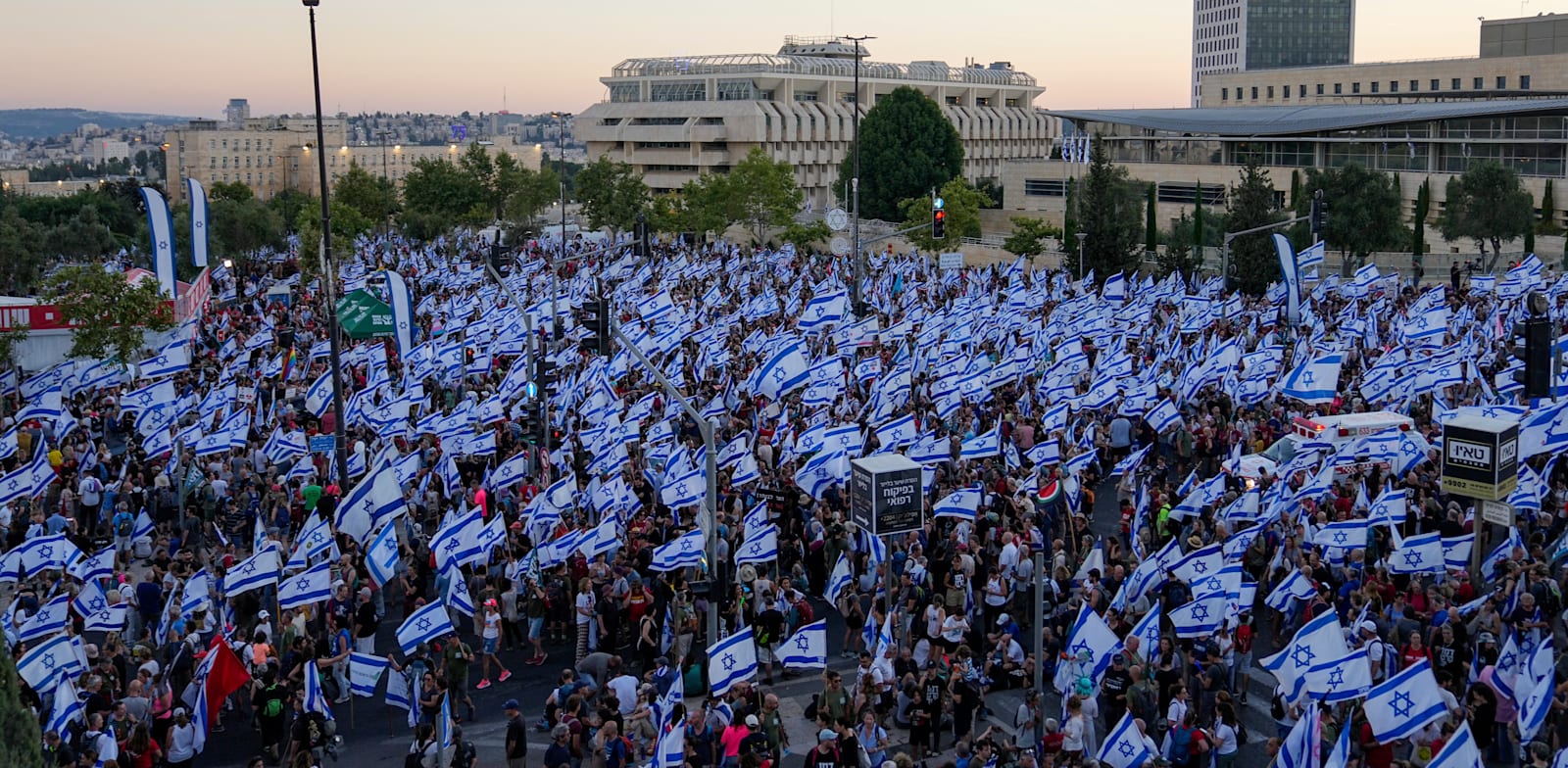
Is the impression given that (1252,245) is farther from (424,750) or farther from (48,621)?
(424,750)

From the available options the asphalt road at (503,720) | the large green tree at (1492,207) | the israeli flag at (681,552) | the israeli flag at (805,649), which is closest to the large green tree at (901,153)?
the large green tree at (1492,207)

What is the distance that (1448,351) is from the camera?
29.6m

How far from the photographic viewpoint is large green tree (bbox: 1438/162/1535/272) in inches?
2406

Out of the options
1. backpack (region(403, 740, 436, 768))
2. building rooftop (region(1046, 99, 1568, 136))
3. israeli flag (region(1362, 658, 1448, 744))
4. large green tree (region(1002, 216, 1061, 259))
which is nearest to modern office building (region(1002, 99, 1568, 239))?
building rooftop (region(1046, 99, 1568, 136))

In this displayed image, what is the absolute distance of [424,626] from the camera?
18.1m

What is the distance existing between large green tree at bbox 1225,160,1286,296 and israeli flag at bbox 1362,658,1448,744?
4093 cm

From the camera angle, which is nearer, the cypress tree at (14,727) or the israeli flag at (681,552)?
the cypress tree at (14,727)

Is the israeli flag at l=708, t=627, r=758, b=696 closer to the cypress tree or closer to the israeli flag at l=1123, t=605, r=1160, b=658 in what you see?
the israeli flag at l=1123, t=605, r=1160, b=658

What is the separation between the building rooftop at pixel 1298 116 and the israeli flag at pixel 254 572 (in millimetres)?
68368

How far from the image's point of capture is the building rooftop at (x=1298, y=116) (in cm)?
7575

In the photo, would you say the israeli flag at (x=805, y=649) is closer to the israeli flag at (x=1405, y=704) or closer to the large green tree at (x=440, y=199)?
the israeli flag at (x=1405, y=704)

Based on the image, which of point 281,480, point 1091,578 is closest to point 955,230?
point 281,480

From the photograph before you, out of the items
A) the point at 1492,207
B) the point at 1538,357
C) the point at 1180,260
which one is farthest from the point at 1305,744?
the point at 1492,207

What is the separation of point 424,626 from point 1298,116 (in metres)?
77.7
